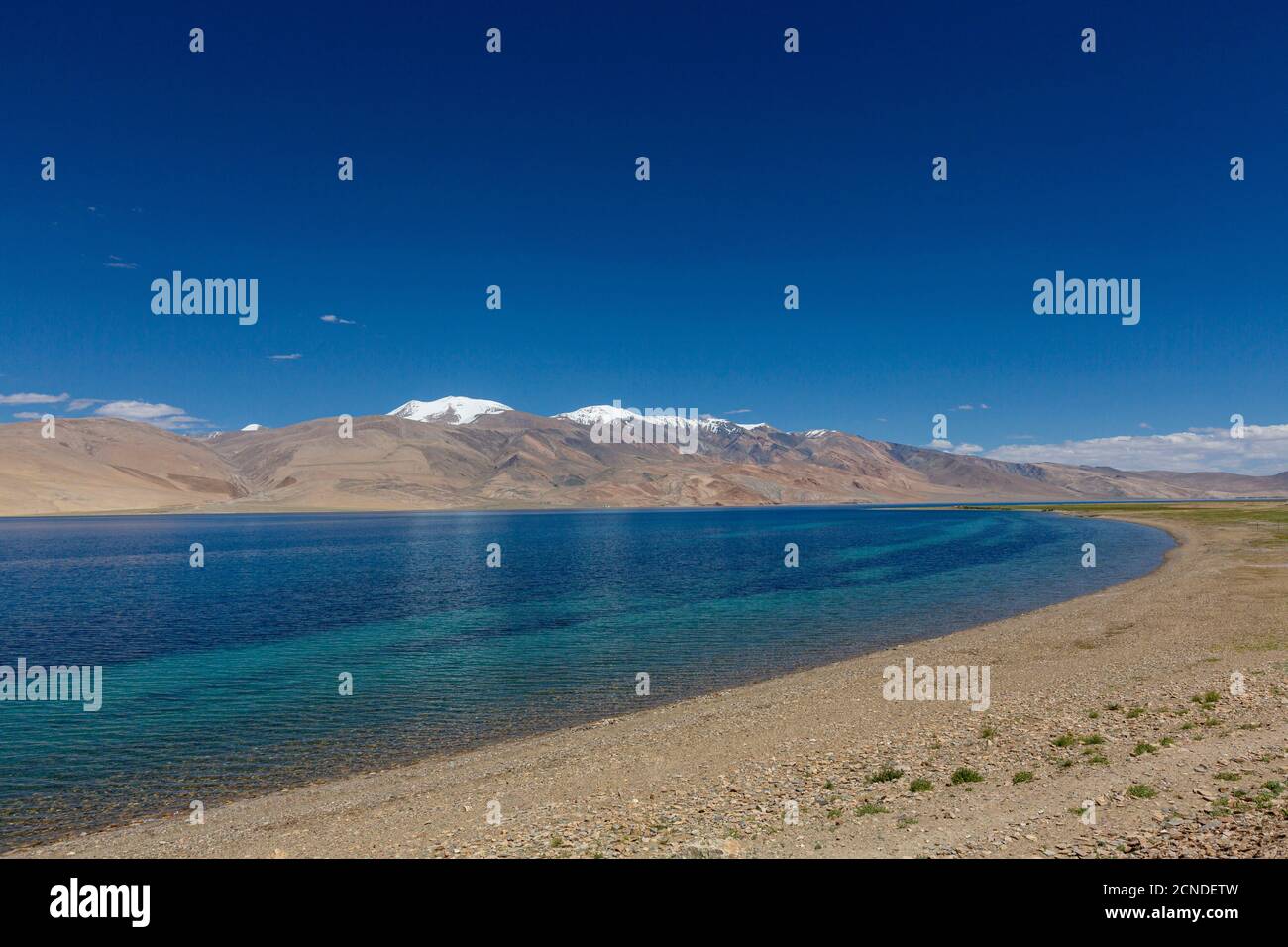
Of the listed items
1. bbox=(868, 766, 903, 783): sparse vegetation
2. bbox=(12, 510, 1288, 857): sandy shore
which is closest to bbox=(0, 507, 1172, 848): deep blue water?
bbox=(12, 510, 1288, 857): sandy shore

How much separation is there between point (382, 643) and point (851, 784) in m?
32.0

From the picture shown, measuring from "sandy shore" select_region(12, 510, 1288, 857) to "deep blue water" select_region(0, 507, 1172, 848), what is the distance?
370 cm

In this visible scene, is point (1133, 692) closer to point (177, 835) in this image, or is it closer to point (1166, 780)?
point (1166, 780)

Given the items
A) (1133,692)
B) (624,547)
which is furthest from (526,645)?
(624,547)

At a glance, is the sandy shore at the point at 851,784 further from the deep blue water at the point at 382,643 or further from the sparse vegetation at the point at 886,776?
the deep blue water at the point at 382,643

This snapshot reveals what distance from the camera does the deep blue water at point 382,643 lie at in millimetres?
22062

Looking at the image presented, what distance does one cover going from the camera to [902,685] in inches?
1077

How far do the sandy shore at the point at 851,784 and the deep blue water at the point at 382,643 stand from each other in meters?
3.70

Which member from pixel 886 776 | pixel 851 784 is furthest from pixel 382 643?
pixel 886 776

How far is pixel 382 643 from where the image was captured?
133 ft

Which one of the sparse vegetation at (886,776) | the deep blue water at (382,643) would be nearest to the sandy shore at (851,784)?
the sparse vegetation at (886,776)
